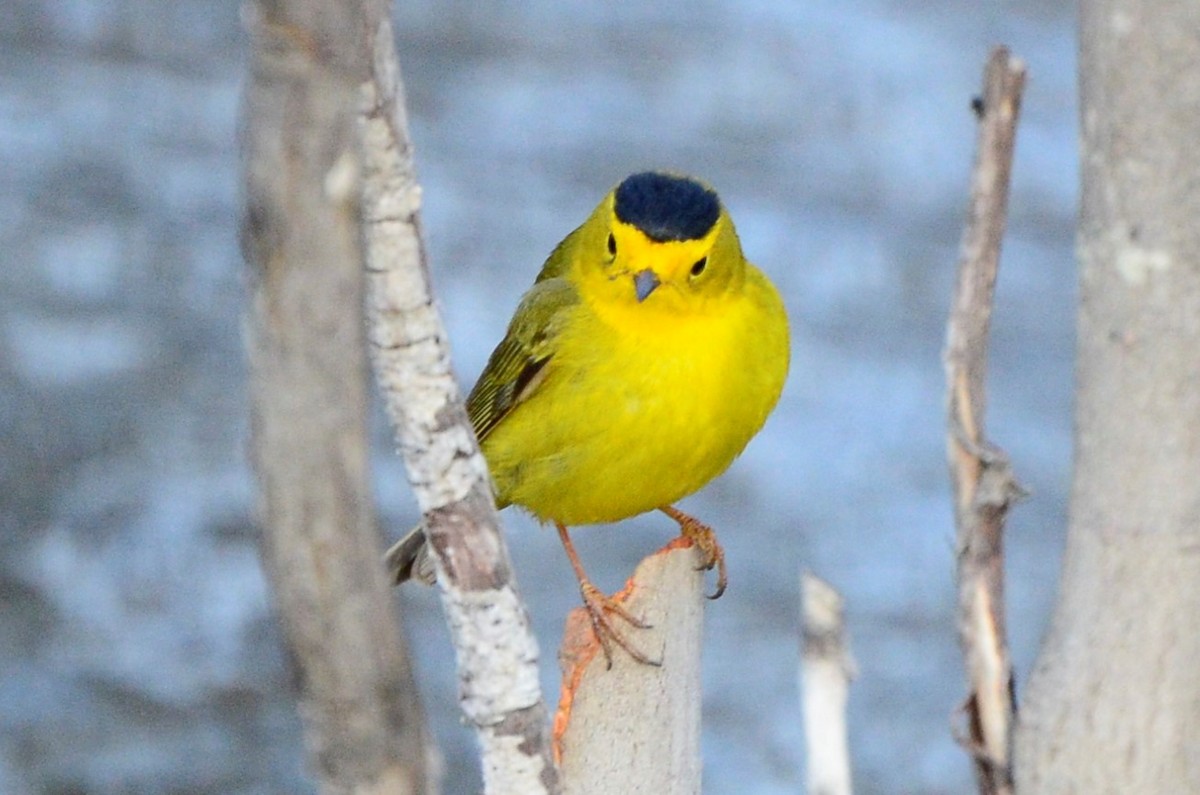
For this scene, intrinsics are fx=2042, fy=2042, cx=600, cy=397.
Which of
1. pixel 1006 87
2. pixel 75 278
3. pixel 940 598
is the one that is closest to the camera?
pixel 1006 87

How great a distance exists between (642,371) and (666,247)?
0.20m

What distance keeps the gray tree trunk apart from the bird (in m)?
1.77

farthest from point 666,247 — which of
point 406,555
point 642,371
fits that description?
point 406,555

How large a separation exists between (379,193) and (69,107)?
22.1ft

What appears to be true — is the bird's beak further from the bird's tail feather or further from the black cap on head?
the bird's tail feather

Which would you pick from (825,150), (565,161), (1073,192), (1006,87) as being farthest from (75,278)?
(1006,87)

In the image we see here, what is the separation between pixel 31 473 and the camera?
649cm

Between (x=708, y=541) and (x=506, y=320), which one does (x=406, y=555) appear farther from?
(x=506, y=320)

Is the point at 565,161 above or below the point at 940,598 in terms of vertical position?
above

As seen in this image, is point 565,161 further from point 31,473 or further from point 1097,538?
point 1097,538

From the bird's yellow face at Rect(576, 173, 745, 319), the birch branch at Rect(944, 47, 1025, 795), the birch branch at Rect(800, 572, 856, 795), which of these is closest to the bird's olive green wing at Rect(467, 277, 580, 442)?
the bird's yellow face at Rect(576, 173, 745, 319)

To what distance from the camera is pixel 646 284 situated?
10.6ft

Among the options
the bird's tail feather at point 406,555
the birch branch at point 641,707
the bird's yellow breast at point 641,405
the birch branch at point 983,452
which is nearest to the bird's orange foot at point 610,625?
the birch branch at point 641,707

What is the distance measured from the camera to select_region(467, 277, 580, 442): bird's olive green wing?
338 cm
